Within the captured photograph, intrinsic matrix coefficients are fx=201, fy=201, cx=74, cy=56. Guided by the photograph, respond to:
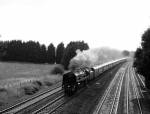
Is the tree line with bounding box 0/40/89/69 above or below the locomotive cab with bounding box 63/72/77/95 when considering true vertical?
above

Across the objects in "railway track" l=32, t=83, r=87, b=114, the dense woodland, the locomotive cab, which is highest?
the dense woodland

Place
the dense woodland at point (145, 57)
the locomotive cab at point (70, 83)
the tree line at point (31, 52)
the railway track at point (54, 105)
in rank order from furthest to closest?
the tree line at point (31, 52) → the locomotive cab at point (70, 83) → the dense woodland at point (145, 57) → the railway track at point (54, 105)

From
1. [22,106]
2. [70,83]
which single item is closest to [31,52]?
[70,83]

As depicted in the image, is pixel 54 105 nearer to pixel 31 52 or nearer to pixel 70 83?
pixel 70 83

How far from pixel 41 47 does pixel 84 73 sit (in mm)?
88660

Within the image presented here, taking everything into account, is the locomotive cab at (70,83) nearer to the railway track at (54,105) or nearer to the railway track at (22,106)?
the railway track at (54,105)

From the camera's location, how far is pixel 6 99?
1064 inches

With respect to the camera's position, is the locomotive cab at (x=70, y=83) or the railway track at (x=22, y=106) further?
the locomotive cab at (x=70, y=83)

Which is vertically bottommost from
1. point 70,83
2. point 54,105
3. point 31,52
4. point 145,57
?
point 54,105

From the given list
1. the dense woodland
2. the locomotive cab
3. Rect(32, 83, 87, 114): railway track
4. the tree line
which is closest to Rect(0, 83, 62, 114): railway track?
Rect(32, 83, 87, 114): railway track

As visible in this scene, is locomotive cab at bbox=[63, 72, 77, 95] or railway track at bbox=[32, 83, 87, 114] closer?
railway track at bbox=[32, 83, 87, 114]

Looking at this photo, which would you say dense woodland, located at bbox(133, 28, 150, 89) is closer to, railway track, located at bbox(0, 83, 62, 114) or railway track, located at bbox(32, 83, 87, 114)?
railway track, located at bbox(32, 83, 87, 114)

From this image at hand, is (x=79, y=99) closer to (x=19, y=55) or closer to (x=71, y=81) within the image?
(x=71, y=81)

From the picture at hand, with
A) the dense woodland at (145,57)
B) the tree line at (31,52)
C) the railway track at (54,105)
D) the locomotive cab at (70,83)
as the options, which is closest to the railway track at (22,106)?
the railway track at (54,105)
